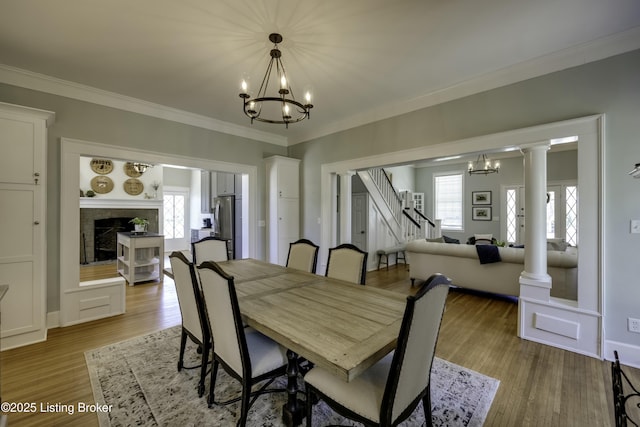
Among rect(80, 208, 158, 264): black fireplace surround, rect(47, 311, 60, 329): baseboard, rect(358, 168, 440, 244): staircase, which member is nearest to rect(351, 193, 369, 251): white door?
rect(358, 168, 440, 244): staircase

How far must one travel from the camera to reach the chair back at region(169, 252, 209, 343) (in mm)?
1911

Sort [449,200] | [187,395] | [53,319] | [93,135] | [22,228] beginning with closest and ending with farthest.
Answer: [187,395] → [22,228] → [53,319] → [93,135] → [449,200]

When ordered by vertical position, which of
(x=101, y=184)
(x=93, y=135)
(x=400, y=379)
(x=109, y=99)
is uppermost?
(x=109, y=99)

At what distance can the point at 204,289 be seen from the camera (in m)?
1.74

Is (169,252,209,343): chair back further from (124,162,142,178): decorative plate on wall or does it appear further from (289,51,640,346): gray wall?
(124,162,142,178): decorative plate on wall

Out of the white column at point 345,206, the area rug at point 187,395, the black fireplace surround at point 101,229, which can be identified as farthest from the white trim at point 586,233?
the black fireplace surround at point 101,229

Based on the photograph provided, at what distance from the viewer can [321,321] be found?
62.2 inches

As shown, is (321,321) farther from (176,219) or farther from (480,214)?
(176,219)

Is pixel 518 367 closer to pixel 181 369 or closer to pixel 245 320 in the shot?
pixel 245 320

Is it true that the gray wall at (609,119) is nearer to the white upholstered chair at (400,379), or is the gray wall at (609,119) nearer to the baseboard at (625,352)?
the baseboard at (625,352)

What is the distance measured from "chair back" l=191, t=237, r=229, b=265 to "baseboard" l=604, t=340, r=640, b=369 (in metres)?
4.02

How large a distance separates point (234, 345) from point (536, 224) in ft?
9.91

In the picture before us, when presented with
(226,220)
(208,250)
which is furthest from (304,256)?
(226,220)

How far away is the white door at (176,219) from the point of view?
357 inches
